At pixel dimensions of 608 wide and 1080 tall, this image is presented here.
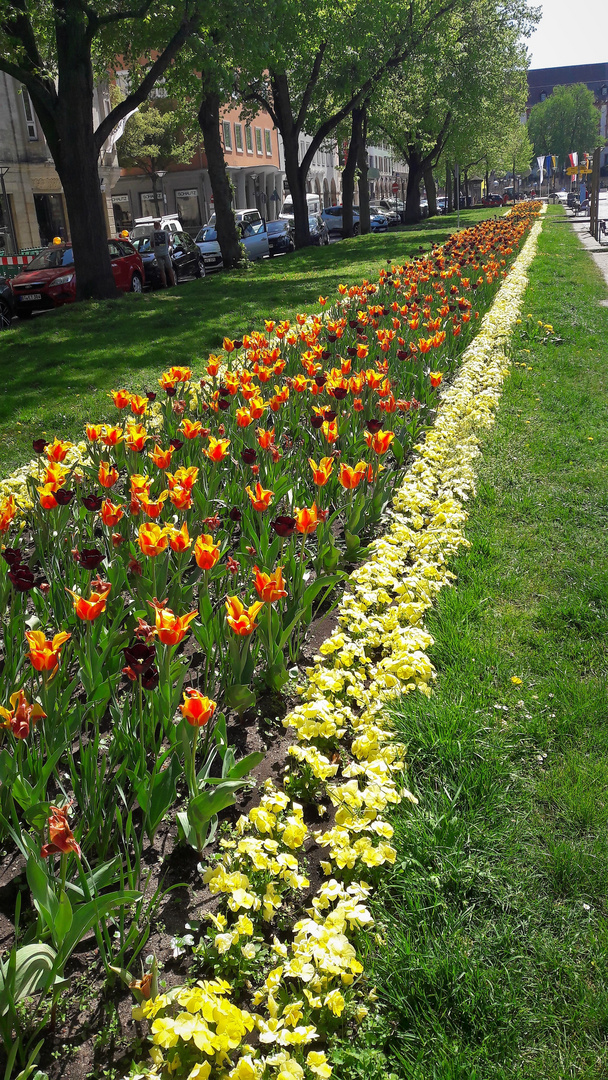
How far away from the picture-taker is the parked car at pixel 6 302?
15688mm

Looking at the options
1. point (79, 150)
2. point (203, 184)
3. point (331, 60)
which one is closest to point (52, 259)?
point (79, 150)

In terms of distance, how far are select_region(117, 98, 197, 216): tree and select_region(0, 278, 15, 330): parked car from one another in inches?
1036

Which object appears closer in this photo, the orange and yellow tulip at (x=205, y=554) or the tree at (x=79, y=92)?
the orange and yellow tulip at (x=205, y=554)

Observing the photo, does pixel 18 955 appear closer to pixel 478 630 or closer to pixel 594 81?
pixel 478 630

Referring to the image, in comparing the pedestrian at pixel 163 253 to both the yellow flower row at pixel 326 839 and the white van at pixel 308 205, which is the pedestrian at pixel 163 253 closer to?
the yellow flower row at pixel 326 839

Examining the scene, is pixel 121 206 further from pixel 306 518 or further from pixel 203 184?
pixel 306 518

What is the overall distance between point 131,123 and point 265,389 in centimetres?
4002

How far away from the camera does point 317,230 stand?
29906 mm

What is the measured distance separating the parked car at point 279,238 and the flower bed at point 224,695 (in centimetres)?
2414

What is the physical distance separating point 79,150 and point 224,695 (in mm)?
13974

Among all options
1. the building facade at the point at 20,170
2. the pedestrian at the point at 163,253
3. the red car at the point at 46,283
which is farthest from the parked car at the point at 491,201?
the red car at the point at 46,283

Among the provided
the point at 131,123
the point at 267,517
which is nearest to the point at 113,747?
the point at 267,517

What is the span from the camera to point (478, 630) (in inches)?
136

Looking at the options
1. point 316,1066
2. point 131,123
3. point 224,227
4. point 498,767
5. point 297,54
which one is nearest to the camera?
point 316,1066
